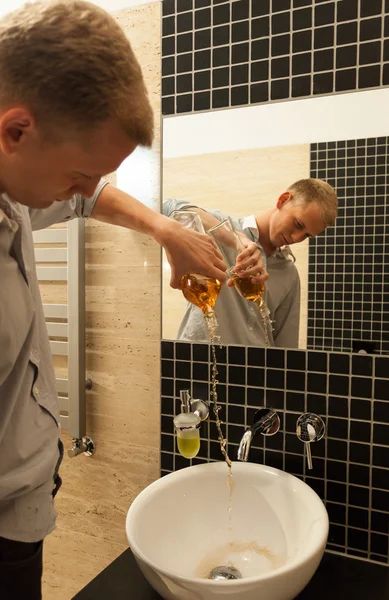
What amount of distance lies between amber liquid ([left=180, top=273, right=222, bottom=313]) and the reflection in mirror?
13cm

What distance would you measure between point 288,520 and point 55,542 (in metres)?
1.00

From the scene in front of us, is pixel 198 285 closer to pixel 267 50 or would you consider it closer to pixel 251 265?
pixel 251 265

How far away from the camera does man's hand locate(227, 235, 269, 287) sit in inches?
53.4

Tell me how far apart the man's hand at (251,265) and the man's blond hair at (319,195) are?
18 cm

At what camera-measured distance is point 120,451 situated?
1633 mm

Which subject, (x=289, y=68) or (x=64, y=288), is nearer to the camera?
(x=289, y=68)

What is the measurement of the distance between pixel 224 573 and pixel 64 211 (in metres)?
1.00

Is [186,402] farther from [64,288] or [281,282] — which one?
[64,288]

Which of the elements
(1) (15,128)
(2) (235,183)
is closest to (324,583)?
(2) (235,183)

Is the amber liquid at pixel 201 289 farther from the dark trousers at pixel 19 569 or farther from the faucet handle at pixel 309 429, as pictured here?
the dark trousers at pixel 19 569

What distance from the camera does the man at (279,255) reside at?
132cm

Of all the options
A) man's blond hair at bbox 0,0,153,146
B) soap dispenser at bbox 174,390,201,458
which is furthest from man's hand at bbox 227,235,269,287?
man's blond hair at bbox 0,0,153,146

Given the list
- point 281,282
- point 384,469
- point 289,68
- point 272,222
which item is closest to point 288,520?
point 384,469

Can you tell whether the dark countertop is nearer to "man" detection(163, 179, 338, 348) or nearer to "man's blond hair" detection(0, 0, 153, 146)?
"man" detection(163, 179, 338, 348)
